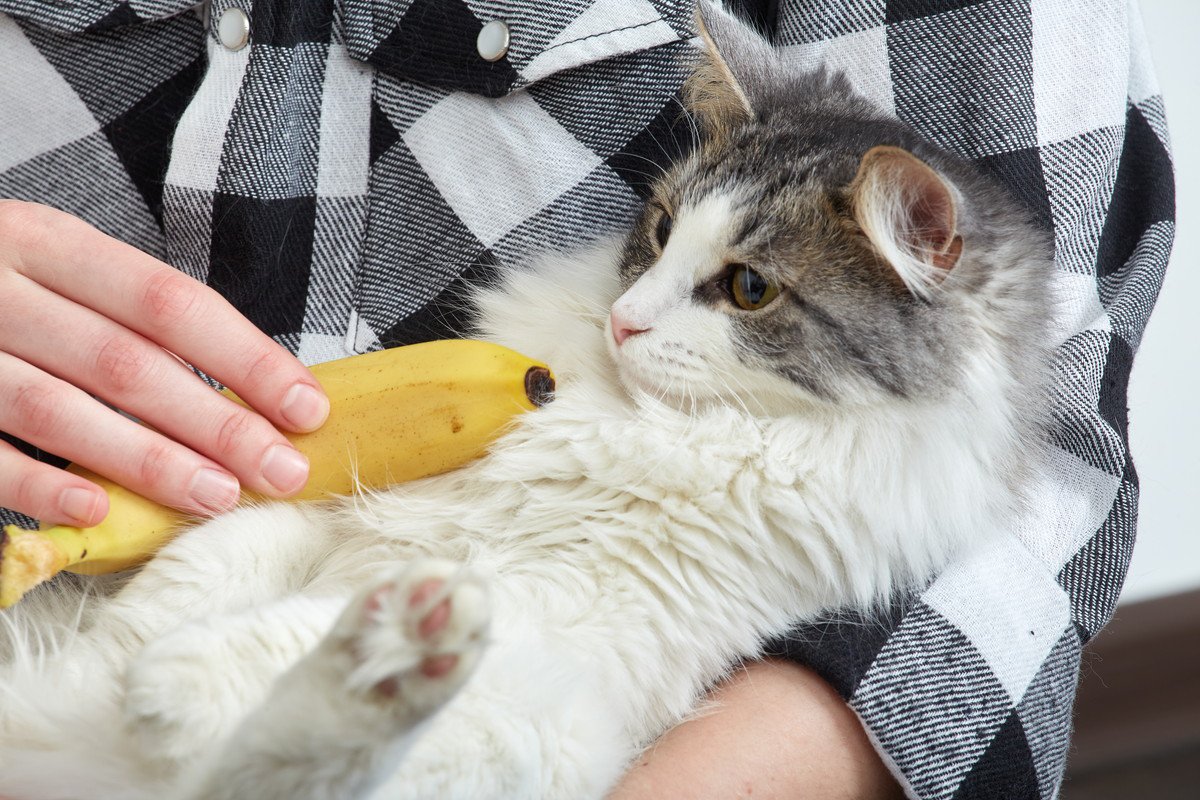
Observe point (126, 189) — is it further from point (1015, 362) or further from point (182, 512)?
point (1015, 362)

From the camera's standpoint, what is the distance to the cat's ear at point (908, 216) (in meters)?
0.93

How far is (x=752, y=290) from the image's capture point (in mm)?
1086

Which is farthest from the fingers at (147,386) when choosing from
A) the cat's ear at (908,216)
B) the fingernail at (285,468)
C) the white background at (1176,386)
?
the white background at (1176,386)

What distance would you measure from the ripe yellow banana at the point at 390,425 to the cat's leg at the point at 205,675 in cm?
25

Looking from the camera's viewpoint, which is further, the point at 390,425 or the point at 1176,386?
the point at 1176,386

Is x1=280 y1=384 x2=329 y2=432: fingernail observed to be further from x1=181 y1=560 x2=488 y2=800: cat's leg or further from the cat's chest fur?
x1=181 y1=560 x2=488 y2=800: cat's leg

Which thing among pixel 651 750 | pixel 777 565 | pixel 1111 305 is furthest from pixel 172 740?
pixel 1111 305

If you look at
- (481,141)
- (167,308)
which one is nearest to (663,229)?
(481,141)

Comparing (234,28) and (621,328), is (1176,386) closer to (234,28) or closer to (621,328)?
(621,328)

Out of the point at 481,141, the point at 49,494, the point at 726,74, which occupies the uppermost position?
the point at 726,74

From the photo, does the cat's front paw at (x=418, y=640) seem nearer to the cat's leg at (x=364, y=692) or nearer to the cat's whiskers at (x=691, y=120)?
the cat's leg at (x=364, y=692)

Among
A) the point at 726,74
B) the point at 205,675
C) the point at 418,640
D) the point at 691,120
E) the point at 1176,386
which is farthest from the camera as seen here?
the point at 1176,386

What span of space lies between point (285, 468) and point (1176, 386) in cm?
189

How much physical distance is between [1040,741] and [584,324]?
0.83m
